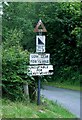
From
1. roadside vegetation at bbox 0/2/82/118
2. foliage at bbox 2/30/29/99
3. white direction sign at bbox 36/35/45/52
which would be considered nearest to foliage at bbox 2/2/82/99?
roadside vegetation at bbox 0/2/82/118

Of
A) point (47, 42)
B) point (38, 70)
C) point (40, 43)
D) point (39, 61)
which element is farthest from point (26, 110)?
point (47, 42)

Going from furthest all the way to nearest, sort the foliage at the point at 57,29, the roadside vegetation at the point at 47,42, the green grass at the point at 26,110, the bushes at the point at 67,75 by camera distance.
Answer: the bushes at the point at 67,75 < the foliage at the point at 57,29 < the roadside vegetation at the point at 47,42 < the green grass at the point at 26,110

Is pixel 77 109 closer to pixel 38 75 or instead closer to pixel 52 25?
pixel 38 75

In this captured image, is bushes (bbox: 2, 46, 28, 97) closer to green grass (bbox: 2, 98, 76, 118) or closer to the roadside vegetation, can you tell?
the roadside vegetation

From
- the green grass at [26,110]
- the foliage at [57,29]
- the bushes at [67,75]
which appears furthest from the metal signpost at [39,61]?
the bushes at [67,75]

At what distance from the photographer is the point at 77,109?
34.7ft

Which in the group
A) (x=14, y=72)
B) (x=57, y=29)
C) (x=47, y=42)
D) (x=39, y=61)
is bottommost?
(x=14, y=72)

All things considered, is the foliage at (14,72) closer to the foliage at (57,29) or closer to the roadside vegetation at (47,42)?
the roadside vegetation at (47,42)

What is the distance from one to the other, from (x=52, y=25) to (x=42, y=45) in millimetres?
13363

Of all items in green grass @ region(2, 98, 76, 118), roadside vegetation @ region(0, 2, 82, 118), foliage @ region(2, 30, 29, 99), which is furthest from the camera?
roadside vegetation @ region(0, 2, 82, 118)

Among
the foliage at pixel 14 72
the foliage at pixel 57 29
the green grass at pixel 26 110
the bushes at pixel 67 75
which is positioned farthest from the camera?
the bushes at pixel 67 75

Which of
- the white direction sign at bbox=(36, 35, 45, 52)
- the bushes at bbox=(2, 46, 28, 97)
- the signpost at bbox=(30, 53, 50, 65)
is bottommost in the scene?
the bushes at bbox=(2, 46, 28, 97)

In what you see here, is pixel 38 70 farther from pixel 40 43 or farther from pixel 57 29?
pixel 57 29

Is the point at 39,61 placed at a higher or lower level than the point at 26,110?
higher
